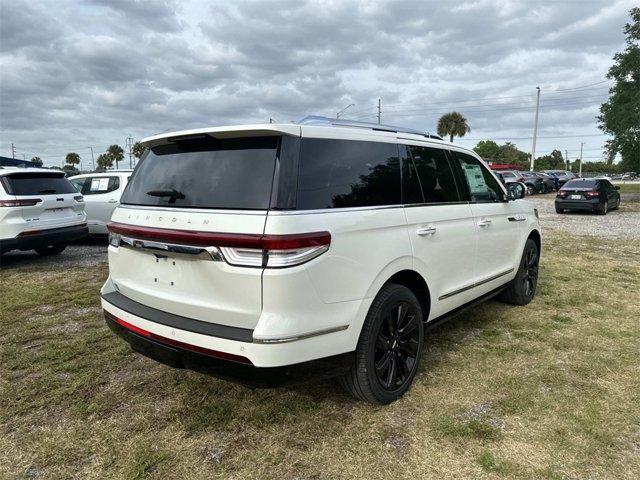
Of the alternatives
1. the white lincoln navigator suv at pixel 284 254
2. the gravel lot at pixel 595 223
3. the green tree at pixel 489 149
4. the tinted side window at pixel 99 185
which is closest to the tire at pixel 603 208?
the gravel lot at pixel 595 223

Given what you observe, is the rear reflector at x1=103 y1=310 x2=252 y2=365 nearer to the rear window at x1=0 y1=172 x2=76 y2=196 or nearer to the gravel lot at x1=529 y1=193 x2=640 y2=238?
the rear window at x1=0 y1=172 x2=76 y2=196

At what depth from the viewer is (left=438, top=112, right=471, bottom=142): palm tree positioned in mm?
55250

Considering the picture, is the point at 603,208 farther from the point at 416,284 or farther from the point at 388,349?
the point at 388,349

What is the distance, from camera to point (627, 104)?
25.8 metres

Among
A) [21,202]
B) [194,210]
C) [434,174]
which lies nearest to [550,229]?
[434,174]

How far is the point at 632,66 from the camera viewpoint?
1015 inches

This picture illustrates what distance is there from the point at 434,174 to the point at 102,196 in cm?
830

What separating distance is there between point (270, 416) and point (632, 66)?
3050 centimetres

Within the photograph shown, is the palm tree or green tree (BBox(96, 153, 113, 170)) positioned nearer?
the palm tree

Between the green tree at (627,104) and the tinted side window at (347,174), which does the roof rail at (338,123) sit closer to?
the tinted side window at (347,174)

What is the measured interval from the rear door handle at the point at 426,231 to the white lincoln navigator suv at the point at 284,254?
0.05 ft

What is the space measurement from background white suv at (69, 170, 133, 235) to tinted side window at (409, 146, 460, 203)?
764cm

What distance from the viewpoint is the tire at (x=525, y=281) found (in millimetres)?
5332

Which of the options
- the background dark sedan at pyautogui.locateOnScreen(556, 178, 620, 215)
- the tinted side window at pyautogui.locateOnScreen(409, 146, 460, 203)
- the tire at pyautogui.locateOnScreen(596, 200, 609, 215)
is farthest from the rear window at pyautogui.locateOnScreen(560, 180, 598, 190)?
the tinted side window at pyautogui.locateOnScreen(409, 146, 460, 203)
